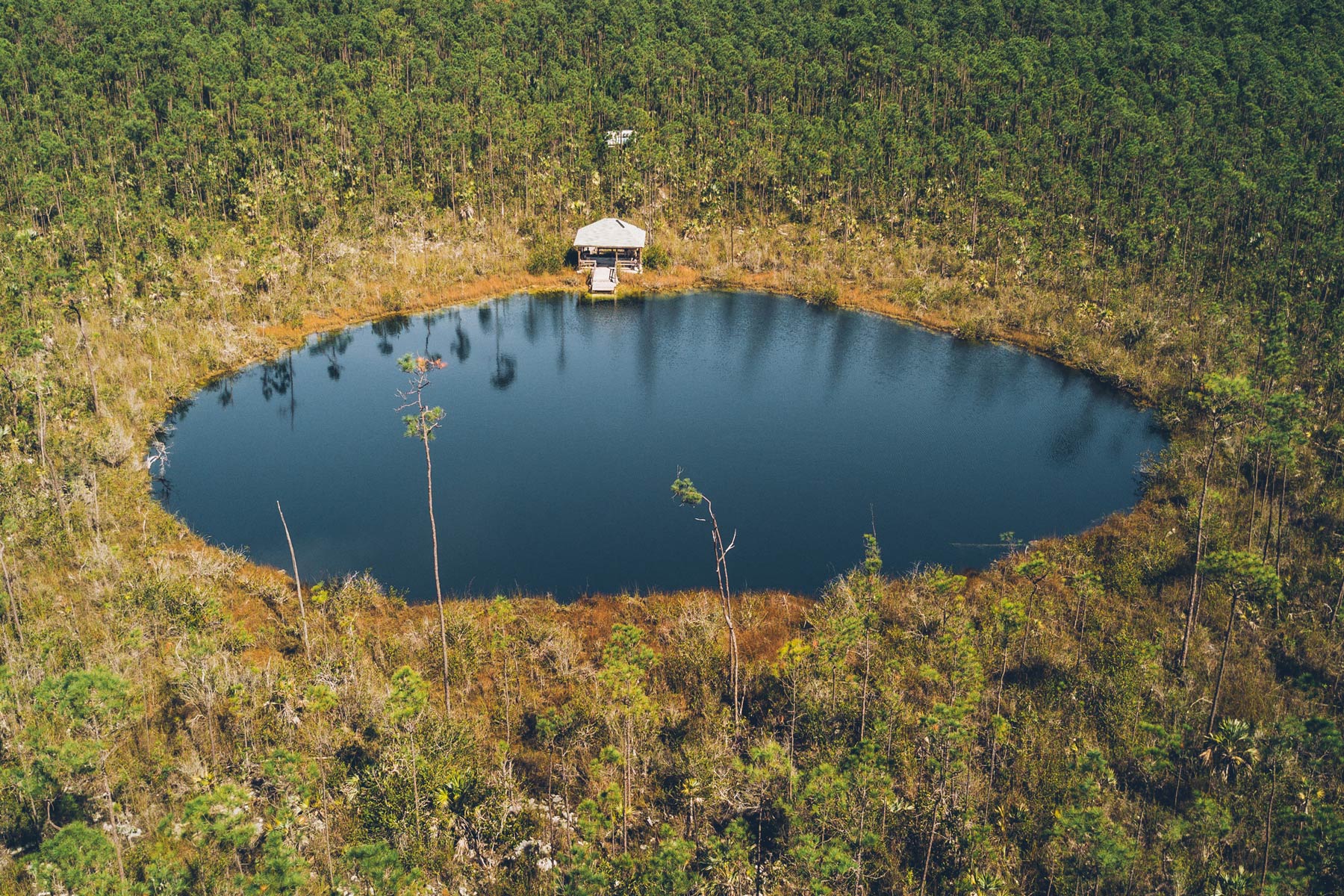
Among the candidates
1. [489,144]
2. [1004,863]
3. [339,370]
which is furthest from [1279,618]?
[489,144]

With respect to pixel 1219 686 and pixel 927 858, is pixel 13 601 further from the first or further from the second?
pixel 1219 686

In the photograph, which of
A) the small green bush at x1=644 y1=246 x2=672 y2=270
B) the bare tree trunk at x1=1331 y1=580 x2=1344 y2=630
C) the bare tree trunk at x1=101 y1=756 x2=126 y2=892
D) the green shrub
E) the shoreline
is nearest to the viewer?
the bare tree trunk at x1=101 y1=756 x2=126 y2=892

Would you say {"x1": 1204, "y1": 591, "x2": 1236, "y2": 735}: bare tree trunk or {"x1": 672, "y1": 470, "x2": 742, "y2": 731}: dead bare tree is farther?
{"x1": 1204, "y1": 591, "x2": 1236, "y2": 735}: bare tree trunk

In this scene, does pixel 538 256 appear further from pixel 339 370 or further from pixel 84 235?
pixel 84 235

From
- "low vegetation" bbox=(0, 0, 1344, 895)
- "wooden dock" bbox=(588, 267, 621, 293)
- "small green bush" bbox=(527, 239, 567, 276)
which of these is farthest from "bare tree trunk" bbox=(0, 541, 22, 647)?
"small green bush" bbox=(527, 239, 567, 276)

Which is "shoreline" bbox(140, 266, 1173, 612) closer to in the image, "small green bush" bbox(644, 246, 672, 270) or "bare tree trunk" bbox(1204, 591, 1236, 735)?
"small green bush" bbox(644, 246, 672, 270)

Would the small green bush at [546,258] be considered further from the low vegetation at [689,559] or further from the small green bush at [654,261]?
the small green bush at [654,261]

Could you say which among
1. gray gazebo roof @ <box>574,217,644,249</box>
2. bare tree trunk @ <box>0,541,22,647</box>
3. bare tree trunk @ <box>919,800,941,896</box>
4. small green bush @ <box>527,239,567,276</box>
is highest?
gray gazebo roof @ <box>574,217,644,249</box>

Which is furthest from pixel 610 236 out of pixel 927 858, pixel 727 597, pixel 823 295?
pixel 927 858

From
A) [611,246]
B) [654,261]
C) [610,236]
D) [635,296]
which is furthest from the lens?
[654,261]
